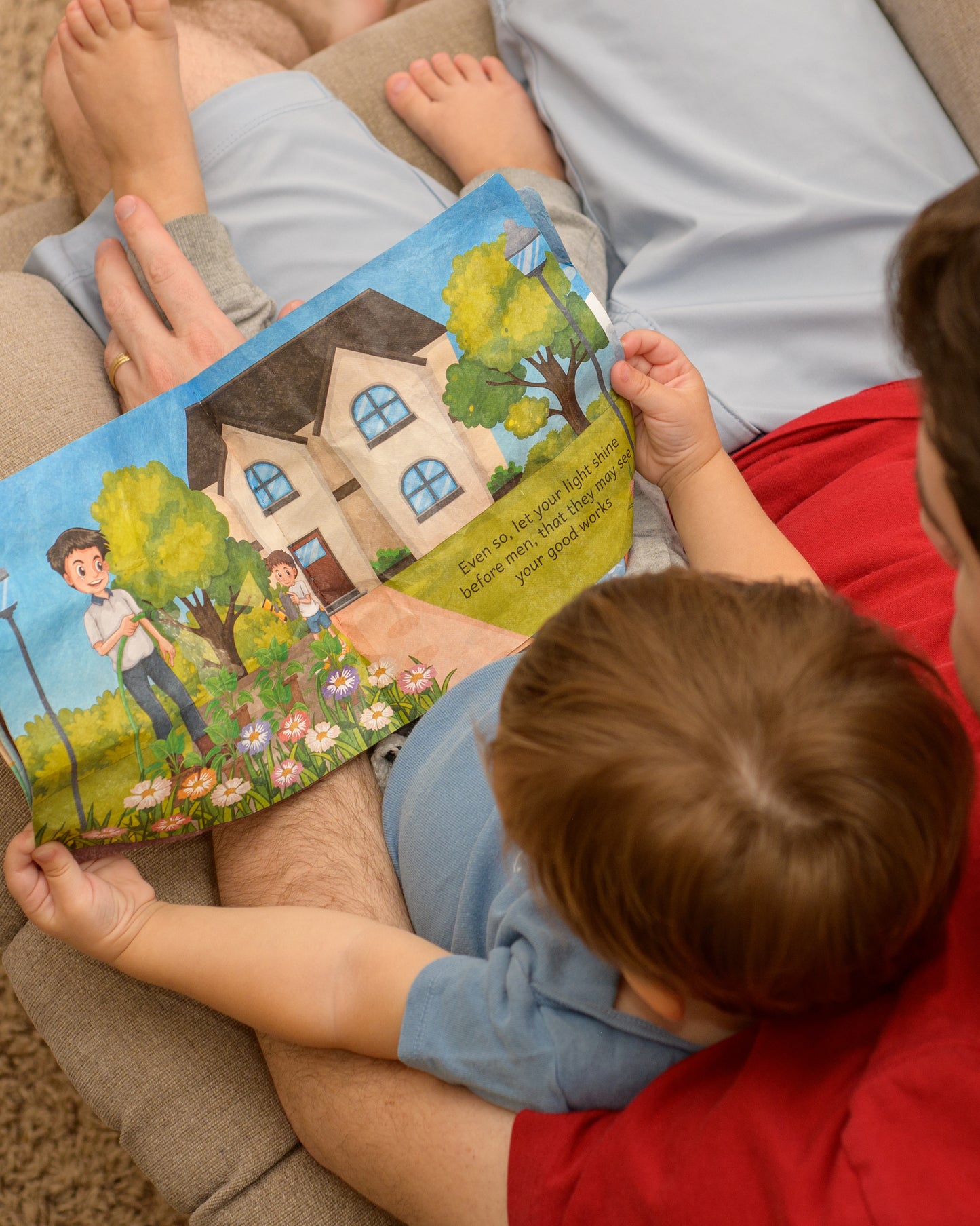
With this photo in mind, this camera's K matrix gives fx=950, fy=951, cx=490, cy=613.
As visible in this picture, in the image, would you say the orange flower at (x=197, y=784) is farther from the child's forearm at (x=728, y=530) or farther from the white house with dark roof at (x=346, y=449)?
the child's forearm at (x=728, y=530)

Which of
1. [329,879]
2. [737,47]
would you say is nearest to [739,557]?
[329,879]

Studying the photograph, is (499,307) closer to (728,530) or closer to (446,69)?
(728,530)

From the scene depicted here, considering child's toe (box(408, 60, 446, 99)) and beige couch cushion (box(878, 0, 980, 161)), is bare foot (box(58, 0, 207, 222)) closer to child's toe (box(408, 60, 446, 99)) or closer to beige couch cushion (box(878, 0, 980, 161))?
child's toe (box(408, 60, 446, 99))

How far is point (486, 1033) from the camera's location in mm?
550

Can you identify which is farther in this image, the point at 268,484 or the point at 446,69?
the point at 446,69

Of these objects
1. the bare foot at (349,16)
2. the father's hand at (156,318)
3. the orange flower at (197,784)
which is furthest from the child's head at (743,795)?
the bare foot at (349,16)

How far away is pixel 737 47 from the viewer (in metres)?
0.90

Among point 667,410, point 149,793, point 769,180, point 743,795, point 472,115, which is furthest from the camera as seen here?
point 472,115

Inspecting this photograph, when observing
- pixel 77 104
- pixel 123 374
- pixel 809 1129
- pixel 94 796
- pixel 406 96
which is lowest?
pixel 809 1129

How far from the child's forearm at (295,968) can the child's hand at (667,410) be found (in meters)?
0.42

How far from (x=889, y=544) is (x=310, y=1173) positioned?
62 centimetres

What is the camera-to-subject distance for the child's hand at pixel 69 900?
64 cm

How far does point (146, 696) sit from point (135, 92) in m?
0.56

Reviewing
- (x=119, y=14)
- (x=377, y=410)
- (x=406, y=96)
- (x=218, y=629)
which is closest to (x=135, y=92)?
(x=119, y=14)
